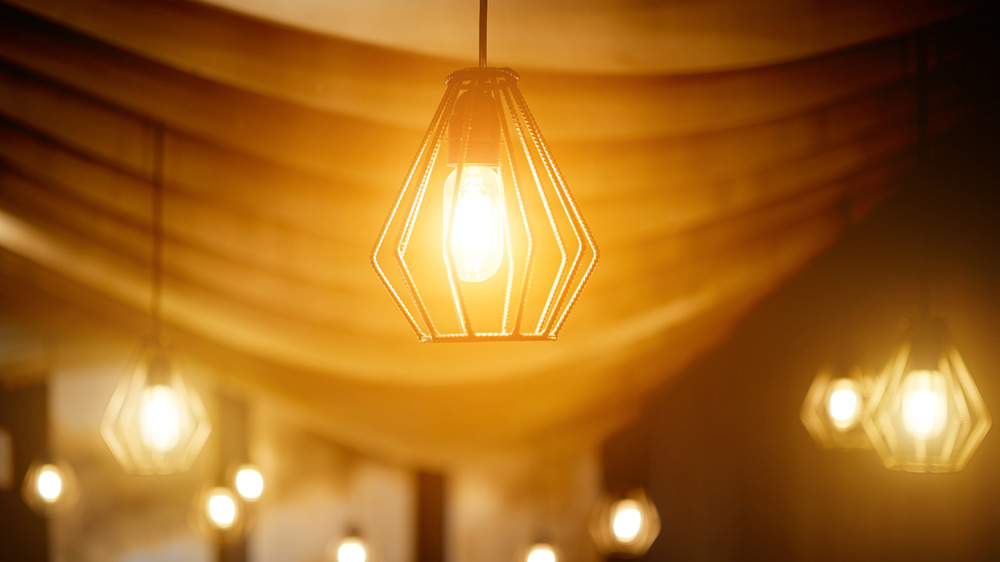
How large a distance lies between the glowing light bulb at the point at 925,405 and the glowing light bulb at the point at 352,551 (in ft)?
17.4

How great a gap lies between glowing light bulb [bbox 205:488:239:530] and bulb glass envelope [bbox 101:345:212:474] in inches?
109

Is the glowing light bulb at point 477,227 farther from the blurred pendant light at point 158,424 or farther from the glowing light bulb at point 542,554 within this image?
the glowing light bulb at point 542,554

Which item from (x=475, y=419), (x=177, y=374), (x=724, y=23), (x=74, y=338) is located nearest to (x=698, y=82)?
(x=724, y=23)

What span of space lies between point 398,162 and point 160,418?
1.14m

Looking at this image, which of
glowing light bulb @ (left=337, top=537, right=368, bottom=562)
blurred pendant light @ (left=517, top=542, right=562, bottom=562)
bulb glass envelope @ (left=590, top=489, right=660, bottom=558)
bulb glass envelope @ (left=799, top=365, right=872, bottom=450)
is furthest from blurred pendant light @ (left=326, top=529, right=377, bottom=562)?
bulb glass envelope @ (left=799, top=365, right=872, bottom=450)

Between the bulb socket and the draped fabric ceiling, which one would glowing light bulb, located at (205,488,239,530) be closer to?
the draped fabric ceiling

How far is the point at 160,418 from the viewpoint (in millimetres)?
2688

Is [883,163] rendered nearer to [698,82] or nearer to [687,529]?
[698,82]

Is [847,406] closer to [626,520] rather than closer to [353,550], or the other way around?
[626,520]

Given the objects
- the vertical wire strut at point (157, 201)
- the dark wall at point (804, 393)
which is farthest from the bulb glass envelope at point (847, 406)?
the vertical wire strut at point (157, 201)

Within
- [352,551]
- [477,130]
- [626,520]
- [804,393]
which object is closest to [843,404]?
[804,393]

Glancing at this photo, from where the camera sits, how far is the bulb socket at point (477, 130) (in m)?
0.91

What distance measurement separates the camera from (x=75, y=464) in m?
7.11

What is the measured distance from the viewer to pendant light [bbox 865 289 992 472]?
6.91 ft
